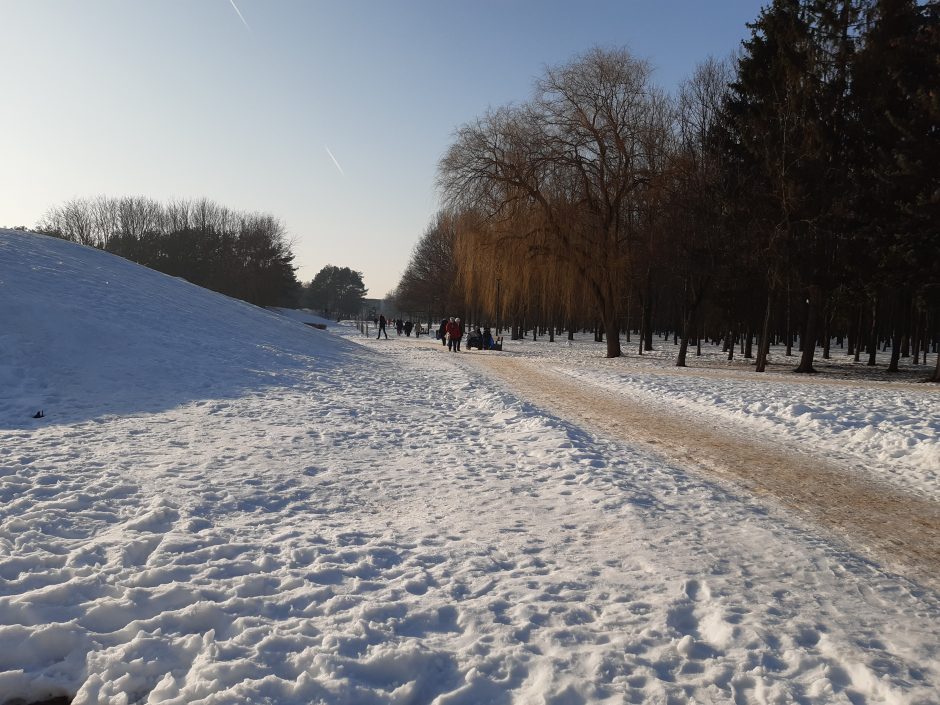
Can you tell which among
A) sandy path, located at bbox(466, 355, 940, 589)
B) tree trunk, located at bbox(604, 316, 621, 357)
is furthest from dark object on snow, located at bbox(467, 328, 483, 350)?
sandy path, located at bbox(466, 355, 940, 589)

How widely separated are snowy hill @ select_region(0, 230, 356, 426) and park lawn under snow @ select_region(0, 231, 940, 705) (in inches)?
32.6

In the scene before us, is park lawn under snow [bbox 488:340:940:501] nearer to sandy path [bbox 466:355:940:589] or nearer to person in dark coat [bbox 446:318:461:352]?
sandy path [bbox 466:355:940:589]

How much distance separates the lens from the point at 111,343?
40.1 ft

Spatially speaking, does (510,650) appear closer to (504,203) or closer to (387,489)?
(387,489)

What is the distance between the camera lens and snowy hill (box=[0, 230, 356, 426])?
31.3ft

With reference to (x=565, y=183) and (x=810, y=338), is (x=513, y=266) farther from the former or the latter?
(x=810, y=338)

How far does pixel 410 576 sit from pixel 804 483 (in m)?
4.68

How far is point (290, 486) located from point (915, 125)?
2214 cm

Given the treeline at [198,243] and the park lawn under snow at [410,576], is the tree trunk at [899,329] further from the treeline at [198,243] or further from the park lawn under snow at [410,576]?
the treeline at [198,243]

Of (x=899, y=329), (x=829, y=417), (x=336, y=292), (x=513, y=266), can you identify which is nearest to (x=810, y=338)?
(x=899, y=329)

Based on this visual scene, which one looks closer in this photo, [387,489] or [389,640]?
[389,640]

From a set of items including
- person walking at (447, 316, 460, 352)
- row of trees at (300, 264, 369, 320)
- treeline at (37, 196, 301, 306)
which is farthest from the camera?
row of trees at (300, 264, 369, 320)

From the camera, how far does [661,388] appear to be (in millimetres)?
14164

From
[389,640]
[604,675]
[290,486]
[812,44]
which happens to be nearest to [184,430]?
[290,486]
